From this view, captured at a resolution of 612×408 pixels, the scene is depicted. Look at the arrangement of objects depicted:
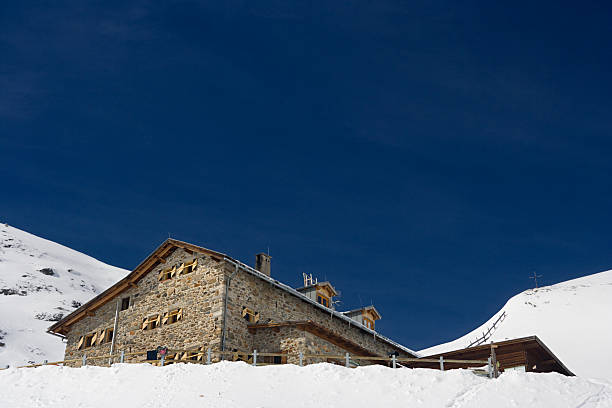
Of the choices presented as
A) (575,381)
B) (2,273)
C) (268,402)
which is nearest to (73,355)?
(268,402)

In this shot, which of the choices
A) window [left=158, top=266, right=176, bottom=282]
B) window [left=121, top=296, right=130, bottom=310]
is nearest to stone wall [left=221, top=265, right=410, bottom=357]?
window [left=158, top=266, right=176, bottom=282]

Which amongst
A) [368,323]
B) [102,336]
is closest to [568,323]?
[368,323]

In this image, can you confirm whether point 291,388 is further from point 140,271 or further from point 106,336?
point 106,336

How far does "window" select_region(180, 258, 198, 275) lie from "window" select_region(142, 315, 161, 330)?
2.53 meters

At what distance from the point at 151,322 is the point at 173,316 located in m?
1.63

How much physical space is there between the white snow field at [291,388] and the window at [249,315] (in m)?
4.80

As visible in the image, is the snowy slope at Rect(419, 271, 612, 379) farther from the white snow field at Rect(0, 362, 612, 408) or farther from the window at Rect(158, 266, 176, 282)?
the window at Rect(158, 266, 176, 282)

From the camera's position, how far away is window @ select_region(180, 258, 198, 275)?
30.2 meters

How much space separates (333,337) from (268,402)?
8935 millimetres

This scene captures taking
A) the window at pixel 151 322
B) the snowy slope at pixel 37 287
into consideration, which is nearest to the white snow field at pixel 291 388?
the window at pixel 151 322

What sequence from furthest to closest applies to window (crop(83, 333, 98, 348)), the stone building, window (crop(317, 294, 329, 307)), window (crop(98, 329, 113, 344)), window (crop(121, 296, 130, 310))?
window (crop(317, 294, 329, 307))
window (crop(83, 333, 98, 348))
window (crop(121, 296, 130, 310))
window (crop(98, 329, 113, 344))
the stone building

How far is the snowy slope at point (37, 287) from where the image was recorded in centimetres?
6481

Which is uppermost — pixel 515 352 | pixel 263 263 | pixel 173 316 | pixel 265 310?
pixel 263 263

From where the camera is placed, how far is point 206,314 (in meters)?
28.2
